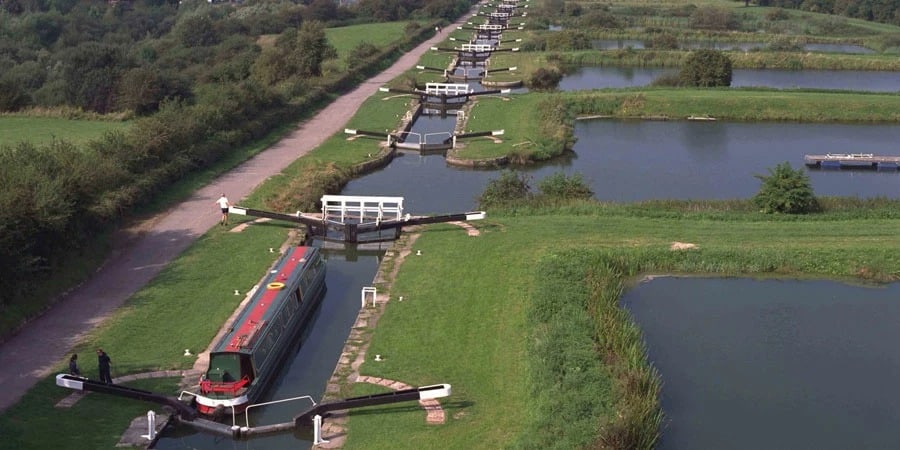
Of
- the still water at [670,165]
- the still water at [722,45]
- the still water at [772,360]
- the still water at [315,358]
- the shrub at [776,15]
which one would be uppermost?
the shrub at [776,15]

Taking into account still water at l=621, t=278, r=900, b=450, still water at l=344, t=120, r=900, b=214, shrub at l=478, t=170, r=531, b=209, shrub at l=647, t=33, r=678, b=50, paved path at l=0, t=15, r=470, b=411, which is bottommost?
still water at l=621, t=278, r=900, b=450

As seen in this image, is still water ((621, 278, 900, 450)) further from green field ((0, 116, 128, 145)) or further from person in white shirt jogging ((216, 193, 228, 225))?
green field ((0, 116, 128, 145))

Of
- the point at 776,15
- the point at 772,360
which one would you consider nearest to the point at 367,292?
the point at 772,360

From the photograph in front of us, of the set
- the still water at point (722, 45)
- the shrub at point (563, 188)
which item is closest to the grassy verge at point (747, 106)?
the shrub at point (563, 188)

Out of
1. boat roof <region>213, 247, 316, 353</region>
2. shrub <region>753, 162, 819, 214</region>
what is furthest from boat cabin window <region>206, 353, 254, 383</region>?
shrub <region>753, 162, 819, 214</region>

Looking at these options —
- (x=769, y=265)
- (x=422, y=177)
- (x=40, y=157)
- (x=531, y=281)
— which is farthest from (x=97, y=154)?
(x=769, y=265)

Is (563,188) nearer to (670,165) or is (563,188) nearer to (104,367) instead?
(670,165)

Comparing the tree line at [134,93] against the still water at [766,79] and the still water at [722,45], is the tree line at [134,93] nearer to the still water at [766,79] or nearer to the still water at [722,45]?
the still water at [766,79]
